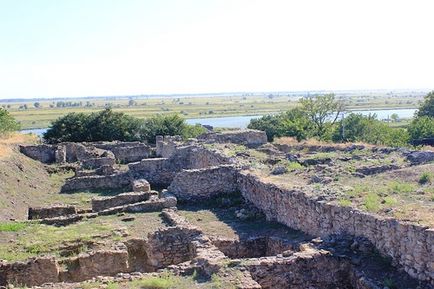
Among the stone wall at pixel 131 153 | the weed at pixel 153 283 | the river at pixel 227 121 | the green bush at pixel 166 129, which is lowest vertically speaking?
the river at pixel 227 121

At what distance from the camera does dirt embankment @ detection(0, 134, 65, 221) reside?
21312 millimetres

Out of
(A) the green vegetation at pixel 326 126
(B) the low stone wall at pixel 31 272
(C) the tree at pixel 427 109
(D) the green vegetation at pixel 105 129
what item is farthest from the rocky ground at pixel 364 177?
(C) the tree at pixel 427 109

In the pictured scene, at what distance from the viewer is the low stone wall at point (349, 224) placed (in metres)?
8.80

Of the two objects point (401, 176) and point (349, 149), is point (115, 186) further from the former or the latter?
point (401, 176)

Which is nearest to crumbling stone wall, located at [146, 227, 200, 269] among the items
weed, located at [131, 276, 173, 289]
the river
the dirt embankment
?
weed, located at [131, 276, 173, 289]

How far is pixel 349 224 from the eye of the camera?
1105 cm

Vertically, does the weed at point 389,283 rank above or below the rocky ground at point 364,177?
below

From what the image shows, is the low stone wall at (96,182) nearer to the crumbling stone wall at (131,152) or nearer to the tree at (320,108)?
the crumbling stone wall at (131,152)

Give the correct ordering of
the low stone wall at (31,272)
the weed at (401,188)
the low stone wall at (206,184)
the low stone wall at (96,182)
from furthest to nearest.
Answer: the low stone wall at (96,182), the low stone wall at (206,184), the weed at (401,188), the low stone wall at (31,272)

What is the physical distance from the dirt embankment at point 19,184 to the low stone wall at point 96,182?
51.2 inches

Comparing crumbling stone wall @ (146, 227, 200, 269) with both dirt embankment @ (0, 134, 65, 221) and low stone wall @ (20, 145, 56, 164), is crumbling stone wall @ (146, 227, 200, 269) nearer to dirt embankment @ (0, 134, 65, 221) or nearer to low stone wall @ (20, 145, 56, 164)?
dirt embankment @ (0, 134, 65, 221)

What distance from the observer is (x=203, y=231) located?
14.1 m

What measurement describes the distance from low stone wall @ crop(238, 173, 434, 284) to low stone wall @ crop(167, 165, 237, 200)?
1.66 meters

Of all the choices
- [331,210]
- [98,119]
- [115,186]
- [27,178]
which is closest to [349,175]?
[331,210]
